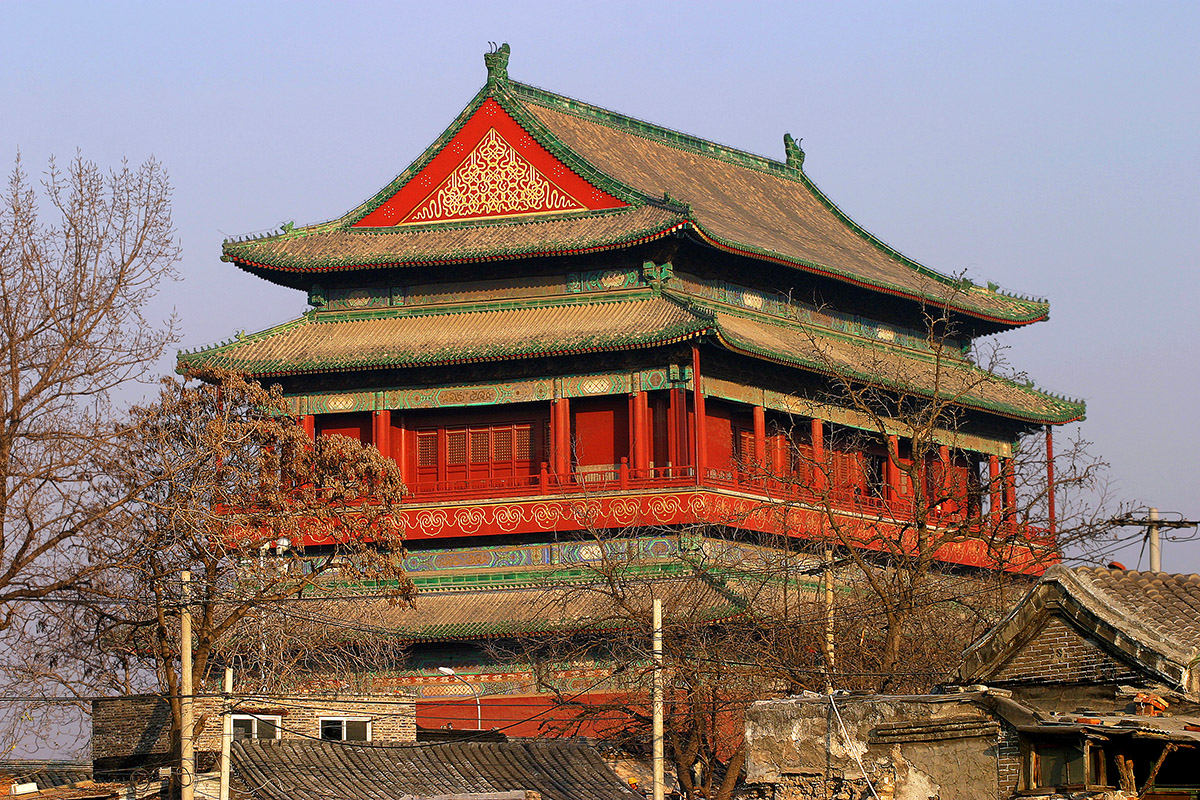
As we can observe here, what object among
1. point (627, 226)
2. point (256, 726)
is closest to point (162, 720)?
point (256, 726)

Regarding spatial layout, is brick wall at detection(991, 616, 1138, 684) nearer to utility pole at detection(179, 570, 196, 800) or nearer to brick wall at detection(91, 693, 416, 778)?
utility pole at detection(179, 570, 196, 800)

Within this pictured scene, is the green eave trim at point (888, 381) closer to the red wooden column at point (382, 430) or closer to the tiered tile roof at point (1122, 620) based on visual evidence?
the red wooden column at point (382, 430)

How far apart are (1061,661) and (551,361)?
2210 centimetres

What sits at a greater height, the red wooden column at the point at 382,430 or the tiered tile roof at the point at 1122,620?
the red wooden column at the point at 382,430

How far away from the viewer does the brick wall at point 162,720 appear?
29250 millimetres

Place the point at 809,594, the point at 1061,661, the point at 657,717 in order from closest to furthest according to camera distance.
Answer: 1. the point at 1061,661
2. the point at 657,717
3. the point at 809,594

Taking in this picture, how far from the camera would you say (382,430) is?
40312 millimetres

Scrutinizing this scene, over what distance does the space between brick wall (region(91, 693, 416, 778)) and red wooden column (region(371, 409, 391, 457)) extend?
9.80 meters

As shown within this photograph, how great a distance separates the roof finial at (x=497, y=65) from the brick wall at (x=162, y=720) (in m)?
16.8

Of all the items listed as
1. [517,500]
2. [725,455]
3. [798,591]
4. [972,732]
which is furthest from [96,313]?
[725,455]

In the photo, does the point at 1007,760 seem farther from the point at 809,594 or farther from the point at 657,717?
the point at 809,594

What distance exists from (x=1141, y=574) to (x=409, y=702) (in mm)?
14344

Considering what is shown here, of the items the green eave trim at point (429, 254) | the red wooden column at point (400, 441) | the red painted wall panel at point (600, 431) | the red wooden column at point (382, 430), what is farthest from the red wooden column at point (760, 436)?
the red wooden column at point (382, 430)

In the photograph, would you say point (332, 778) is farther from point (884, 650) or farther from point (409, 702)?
point (884, 650)
